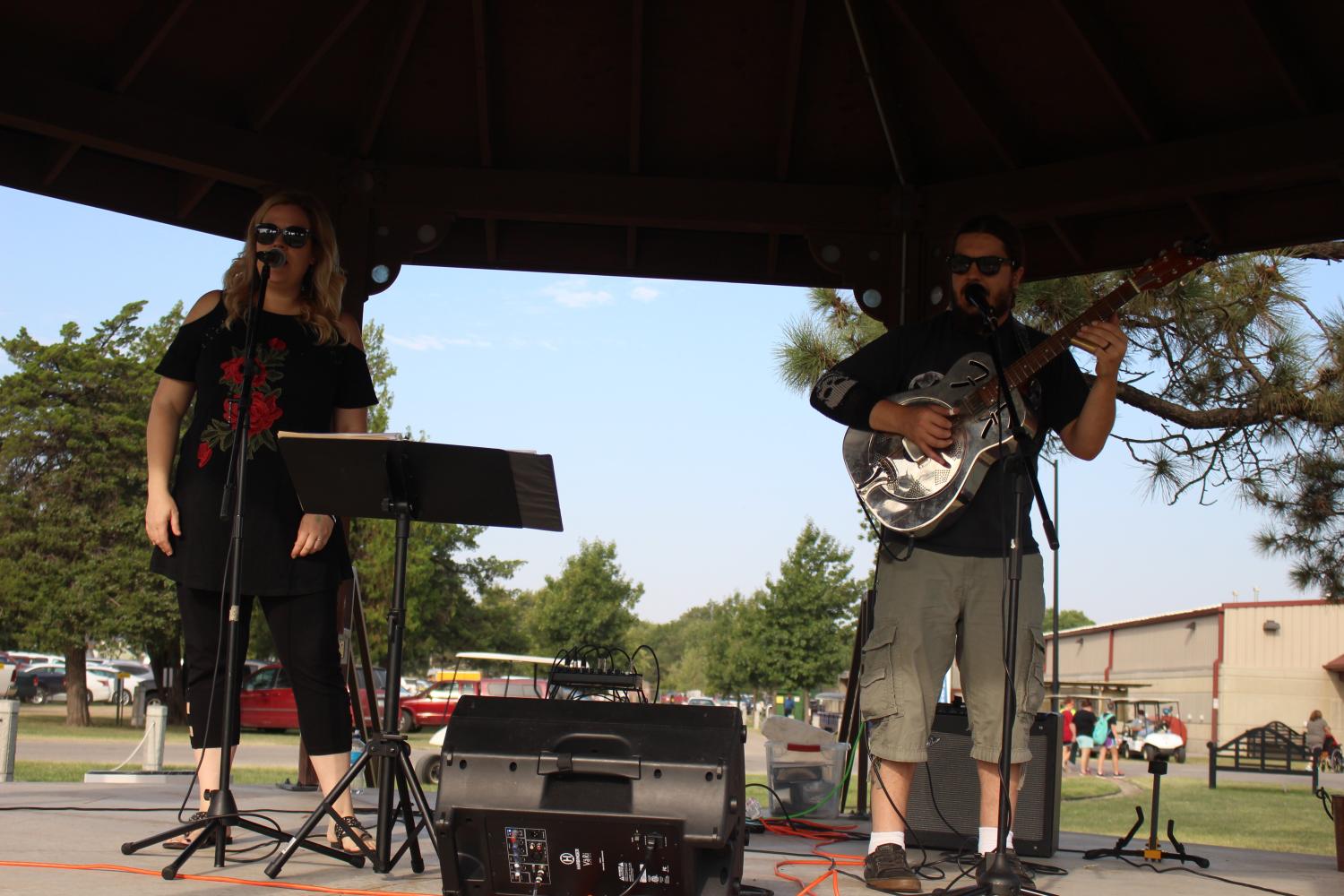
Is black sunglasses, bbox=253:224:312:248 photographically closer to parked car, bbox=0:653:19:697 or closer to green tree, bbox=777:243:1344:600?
green tree, bbox=777:243:1344:600

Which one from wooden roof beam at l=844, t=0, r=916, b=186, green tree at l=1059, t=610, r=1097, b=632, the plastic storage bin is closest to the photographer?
wooden roof beam at l=844, t=0, r=916, b=186

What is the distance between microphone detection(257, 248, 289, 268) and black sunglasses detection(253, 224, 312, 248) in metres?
0.04

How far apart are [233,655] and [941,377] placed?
216 cm

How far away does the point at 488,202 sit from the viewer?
6.00 m

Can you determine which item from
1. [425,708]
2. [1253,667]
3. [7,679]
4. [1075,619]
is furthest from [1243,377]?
[1075,619]

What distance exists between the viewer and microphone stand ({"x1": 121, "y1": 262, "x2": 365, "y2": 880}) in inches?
130

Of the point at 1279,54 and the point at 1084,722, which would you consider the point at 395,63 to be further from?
the point at 1084,722

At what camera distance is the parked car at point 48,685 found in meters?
35.4

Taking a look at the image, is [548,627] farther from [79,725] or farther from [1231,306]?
[1231,306]

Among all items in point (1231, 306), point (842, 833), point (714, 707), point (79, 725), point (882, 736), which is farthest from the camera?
point (79, 725)

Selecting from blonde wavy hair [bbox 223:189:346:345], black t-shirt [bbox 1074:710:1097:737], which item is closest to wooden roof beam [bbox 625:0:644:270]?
blonde wavy hair [bbox 223:189:346:345]

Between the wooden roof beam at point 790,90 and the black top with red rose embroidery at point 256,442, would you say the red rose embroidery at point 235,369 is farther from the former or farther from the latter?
the wooden roof beam at point 790,90

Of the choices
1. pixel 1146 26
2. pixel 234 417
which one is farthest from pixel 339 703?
pixel 1146 26

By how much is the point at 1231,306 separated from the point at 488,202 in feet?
20.3
